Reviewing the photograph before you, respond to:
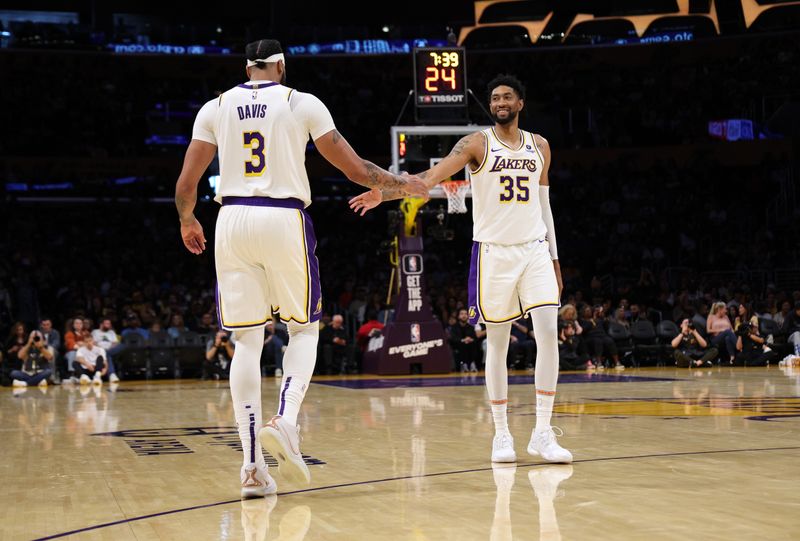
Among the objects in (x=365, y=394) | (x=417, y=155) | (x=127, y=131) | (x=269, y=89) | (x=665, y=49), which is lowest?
(x=365, y=394)

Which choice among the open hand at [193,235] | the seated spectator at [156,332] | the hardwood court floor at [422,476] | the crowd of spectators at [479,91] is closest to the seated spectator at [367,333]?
the seated spectator at [156,332]

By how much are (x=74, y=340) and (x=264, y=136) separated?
1369cm

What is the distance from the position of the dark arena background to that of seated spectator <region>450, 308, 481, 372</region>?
0.15ft

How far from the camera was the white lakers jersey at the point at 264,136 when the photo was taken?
16.3 feet

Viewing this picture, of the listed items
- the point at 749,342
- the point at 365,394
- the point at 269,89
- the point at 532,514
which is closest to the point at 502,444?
the point at 532,514

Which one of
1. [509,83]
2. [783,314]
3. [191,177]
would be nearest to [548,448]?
[509,83]

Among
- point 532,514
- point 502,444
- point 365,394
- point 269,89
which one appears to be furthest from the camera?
point 365,394

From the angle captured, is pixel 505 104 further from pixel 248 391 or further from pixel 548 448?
pixel 248 391

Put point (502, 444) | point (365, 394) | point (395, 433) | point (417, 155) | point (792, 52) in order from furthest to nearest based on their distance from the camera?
→ point (792, 52)
point (417, 155)
point (365, 394)
point (395, 433)
point (502, 444)

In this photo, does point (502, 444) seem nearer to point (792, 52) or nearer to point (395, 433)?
point (395, 433)

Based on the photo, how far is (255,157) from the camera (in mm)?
4969

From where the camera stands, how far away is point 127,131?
2928 cm

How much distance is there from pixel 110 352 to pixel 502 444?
13279mm

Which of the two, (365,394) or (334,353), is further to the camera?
(334,353)
